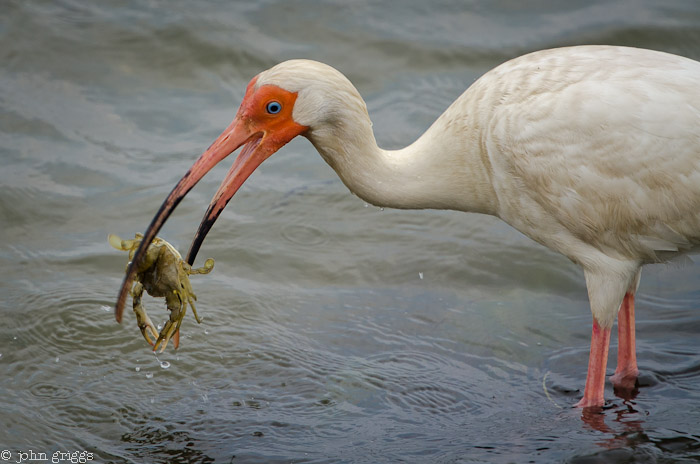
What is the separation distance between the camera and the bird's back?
4.88 metres

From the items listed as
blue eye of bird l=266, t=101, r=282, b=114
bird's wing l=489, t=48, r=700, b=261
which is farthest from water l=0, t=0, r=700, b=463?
blue eye of bird l=266, t=101, r=282, b=114

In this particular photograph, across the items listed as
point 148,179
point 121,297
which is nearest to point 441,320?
point 121,297

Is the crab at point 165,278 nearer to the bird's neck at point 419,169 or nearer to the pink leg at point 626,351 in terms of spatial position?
the bird's neck at point 419,169

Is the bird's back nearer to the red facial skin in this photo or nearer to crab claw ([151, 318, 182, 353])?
the red facial skin

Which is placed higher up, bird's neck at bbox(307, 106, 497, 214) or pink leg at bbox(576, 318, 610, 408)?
bird's neck at bbox(307, 106, 497, 214)

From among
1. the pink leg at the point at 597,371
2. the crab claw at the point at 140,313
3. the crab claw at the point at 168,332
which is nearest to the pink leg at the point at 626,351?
the pink leg at the point at 597,371

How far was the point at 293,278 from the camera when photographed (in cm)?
710

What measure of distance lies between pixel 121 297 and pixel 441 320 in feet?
8.24

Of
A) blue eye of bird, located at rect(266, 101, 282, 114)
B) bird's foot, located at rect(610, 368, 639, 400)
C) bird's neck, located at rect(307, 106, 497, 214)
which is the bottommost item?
bird's foot, located at rect(610, 368, 639, 400)

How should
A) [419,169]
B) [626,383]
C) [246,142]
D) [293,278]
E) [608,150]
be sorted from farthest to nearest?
[293,278]
[626,383]
[419,169]
[246,142]
[608,150]

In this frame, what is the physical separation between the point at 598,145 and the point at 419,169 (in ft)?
3.32

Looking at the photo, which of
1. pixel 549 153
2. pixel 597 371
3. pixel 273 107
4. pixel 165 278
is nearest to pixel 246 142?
pixel 273 107

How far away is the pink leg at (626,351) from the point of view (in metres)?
5.68

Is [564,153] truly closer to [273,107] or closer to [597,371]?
[597,371]
